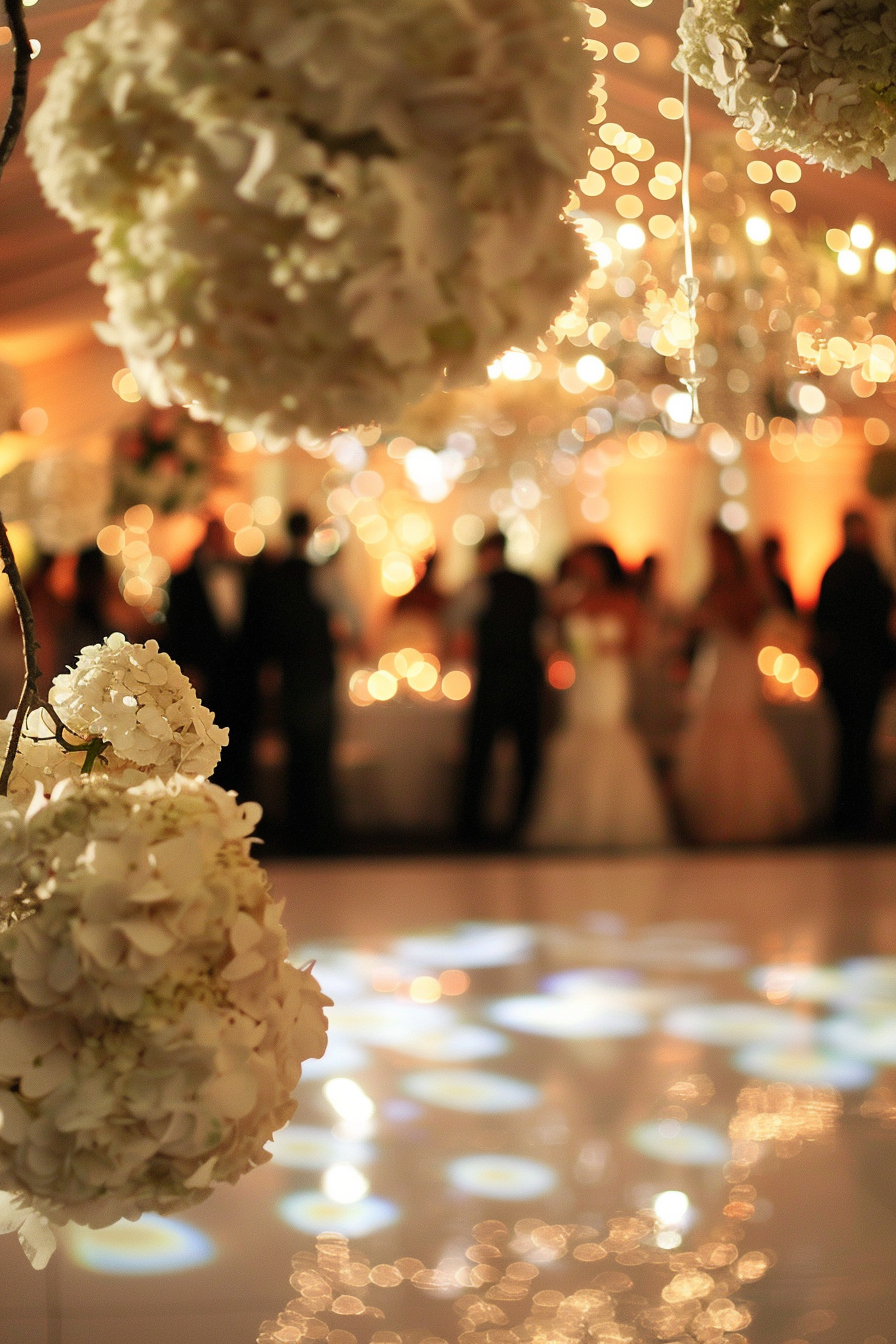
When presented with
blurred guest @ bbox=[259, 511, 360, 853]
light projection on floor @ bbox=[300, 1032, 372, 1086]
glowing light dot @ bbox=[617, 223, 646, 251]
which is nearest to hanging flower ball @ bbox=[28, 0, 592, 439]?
light projection on floor @ bbox=[300, 1032, 372, 1086]

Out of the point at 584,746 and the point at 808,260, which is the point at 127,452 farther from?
the point at 584,746

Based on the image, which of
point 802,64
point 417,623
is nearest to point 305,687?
point 417,623

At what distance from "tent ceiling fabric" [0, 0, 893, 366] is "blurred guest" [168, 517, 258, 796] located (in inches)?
132

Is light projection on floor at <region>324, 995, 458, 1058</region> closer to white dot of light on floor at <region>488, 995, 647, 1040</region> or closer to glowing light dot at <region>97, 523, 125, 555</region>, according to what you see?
white dot of light on floor at <region>488, 995, 647, 1040</region>

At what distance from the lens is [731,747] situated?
7.23m

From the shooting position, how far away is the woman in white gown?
7.04m

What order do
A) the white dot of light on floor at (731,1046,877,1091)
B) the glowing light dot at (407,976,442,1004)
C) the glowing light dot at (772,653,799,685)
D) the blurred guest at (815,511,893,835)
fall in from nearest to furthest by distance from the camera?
the white dot of light on floor at (731,1046,877,1091) < the glowing light dot at (407,976,442,1004) < the blurred guest at (815,511,893,835) < the glowing light dot at (772,653,799,685)

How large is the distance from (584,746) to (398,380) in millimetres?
6652

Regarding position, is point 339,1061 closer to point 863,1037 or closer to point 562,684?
point 863,1037

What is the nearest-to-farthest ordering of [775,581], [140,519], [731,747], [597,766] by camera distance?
[597,766]
[731,747]
[775,581]
[140,519]

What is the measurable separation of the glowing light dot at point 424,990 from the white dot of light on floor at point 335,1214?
136 cm

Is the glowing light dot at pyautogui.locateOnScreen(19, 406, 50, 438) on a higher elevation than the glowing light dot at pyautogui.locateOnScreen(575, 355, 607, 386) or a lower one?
lower

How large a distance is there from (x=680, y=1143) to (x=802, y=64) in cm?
242

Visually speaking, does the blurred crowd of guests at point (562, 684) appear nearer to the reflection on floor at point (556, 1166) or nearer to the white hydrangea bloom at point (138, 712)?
the reflection on floor at point (556, 1166)
